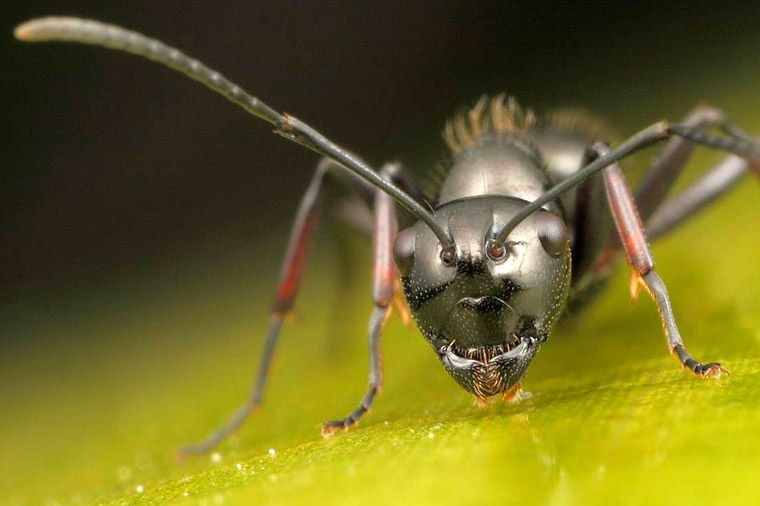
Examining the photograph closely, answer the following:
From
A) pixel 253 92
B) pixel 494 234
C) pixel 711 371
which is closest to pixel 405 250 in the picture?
pixel 494 234

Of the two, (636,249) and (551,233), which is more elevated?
(636,249)

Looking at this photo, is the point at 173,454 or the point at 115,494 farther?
the point at 173,454

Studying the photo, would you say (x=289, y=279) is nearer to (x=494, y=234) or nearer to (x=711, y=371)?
(x=494, y=234)

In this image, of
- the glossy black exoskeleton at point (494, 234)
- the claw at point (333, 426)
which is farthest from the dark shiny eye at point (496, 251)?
the claw at point (333, 426)

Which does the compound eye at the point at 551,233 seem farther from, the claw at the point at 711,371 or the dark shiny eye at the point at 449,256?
the claw at the point at 711,371

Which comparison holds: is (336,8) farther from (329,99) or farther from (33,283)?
(33,283)

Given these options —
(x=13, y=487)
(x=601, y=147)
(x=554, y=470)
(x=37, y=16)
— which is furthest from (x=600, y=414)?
(x=37, y=16)

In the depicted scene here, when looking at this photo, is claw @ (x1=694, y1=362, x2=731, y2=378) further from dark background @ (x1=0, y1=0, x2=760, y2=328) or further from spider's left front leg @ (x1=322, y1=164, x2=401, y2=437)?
dark background @ (x1=0, y1=0, x2=760, y2=328)

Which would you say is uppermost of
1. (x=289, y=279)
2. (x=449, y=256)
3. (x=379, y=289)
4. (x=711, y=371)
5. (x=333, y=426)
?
→ (x=289, y=279)

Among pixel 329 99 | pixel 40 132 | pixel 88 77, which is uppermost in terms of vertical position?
pixel 329 99
